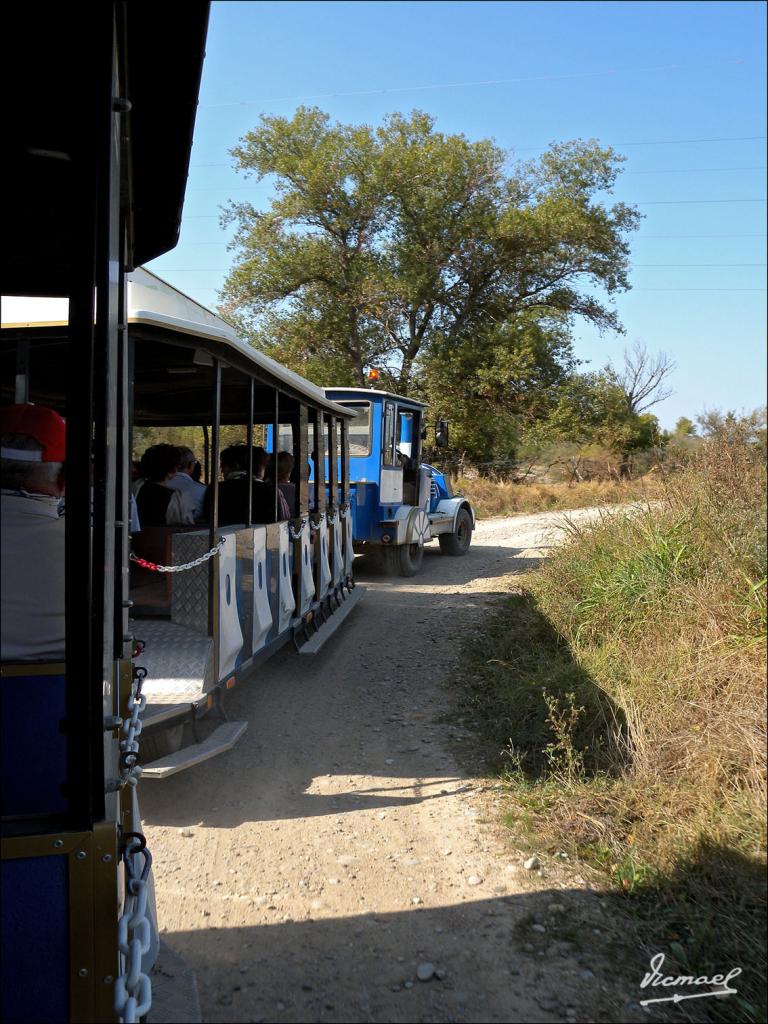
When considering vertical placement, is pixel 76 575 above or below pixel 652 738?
above

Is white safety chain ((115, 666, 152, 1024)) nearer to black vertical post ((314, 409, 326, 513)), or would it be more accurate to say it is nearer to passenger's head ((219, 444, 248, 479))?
passenger's head ((219, 444, 248, 479))

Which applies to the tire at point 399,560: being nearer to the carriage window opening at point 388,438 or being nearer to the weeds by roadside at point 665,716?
the carriage window opening at point 388,438

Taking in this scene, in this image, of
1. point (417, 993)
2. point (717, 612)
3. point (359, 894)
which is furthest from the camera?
point (717, 612)

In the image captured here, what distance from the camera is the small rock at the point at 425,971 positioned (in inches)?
124

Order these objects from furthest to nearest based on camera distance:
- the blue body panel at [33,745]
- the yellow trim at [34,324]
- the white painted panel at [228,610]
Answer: the white painted panel at [228,610] < the yellow trim at [34,324] < the blue body panel at [33,745]

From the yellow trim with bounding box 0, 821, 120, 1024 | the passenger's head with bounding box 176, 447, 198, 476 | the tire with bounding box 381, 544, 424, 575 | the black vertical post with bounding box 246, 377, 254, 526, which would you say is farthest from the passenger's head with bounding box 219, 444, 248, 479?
the yellow trim with bounding box 0, 821, 120, 1024

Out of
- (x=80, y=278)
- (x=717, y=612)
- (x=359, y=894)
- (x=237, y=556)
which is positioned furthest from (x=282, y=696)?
(x=80, y=278)

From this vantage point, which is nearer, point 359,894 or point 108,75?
point 108,75

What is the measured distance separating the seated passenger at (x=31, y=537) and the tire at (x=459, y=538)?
12464 millimetres

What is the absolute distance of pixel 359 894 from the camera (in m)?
3.77

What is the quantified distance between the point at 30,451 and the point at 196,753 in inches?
102

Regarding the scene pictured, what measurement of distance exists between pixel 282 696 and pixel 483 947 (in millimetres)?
3548

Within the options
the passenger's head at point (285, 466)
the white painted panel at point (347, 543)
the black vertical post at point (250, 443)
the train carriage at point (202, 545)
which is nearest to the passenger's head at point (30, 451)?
the train carriage at point (202, 545)

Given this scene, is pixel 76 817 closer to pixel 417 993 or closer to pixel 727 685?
pixel 417 993
